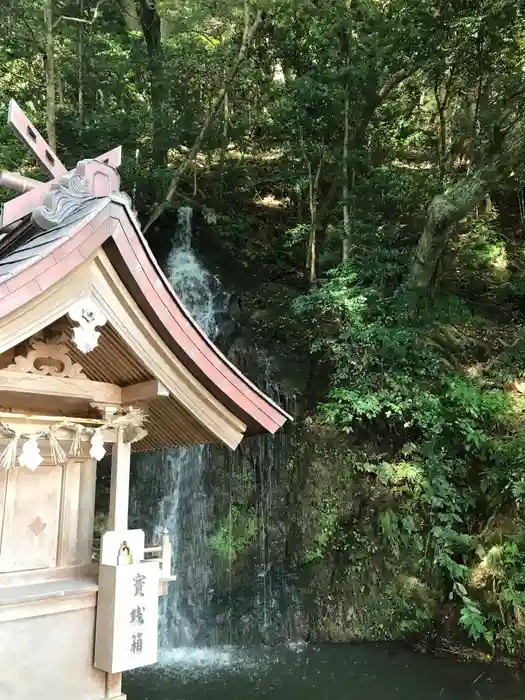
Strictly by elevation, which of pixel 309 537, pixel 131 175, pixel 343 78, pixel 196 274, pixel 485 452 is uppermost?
pixel 343 78

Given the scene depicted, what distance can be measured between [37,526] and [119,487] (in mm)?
749

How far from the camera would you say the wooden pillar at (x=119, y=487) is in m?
4.03

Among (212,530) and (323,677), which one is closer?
(323,677)

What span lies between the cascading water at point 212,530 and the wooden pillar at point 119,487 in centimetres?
630

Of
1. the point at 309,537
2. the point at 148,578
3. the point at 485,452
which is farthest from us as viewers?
the point at 309,537

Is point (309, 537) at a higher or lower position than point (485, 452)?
lower

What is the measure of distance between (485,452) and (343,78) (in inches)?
333

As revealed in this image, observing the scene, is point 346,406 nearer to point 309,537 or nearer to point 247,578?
point 309,537

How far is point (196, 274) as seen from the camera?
45.6 ft

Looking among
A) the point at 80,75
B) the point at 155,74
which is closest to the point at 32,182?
the point at 80,75

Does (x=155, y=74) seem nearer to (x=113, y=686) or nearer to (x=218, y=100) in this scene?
(x=218, y=100)

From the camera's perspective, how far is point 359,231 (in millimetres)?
12273

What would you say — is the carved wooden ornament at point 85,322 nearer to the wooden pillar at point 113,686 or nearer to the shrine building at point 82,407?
the shrine building at point 82,407

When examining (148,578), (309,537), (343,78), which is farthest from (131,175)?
Result: (148,578)
